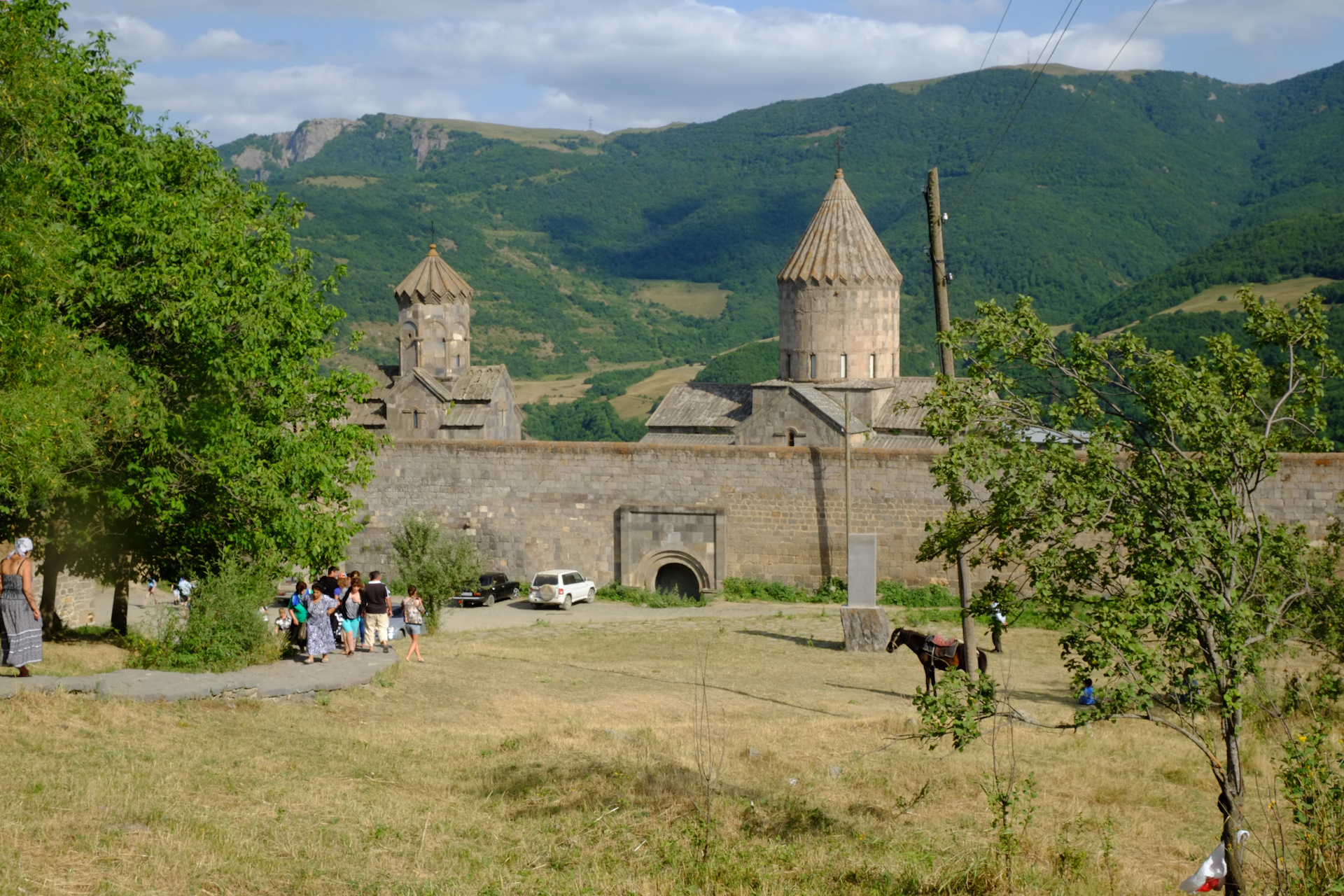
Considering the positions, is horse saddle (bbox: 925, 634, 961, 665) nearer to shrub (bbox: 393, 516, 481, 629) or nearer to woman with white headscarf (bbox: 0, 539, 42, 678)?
shrub (bbox: 393, 516, 481, 629)

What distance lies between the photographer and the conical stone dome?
2938 centimetres

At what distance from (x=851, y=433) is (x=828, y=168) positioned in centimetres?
12218

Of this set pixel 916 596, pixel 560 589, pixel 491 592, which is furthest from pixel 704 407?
pixel 916 596

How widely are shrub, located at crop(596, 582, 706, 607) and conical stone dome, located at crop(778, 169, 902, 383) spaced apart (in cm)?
795

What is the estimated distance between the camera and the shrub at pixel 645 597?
915 inches

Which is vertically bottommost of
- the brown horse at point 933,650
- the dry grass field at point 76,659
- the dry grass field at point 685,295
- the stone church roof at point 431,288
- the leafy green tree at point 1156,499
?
the brown horse at point 933,650

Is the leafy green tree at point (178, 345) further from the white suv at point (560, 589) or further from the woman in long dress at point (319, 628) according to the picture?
the white suv at point (560, 589)

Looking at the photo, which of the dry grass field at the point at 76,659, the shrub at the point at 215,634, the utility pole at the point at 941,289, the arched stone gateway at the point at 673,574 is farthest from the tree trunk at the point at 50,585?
the arched stone gateway at the point at 673,574

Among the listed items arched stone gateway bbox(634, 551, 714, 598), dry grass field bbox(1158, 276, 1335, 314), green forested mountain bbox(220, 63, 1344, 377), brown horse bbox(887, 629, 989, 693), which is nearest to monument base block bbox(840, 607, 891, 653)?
brown horse bbox(887, 629, 989, 693)

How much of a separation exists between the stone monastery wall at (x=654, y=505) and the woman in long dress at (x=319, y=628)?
10368 mm

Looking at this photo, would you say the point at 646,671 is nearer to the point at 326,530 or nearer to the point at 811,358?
the point at 326,530

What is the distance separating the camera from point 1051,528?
20.8ft

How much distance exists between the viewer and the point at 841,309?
29.4 meters

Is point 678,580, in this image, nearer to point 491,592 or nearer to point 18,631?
point 491,592
